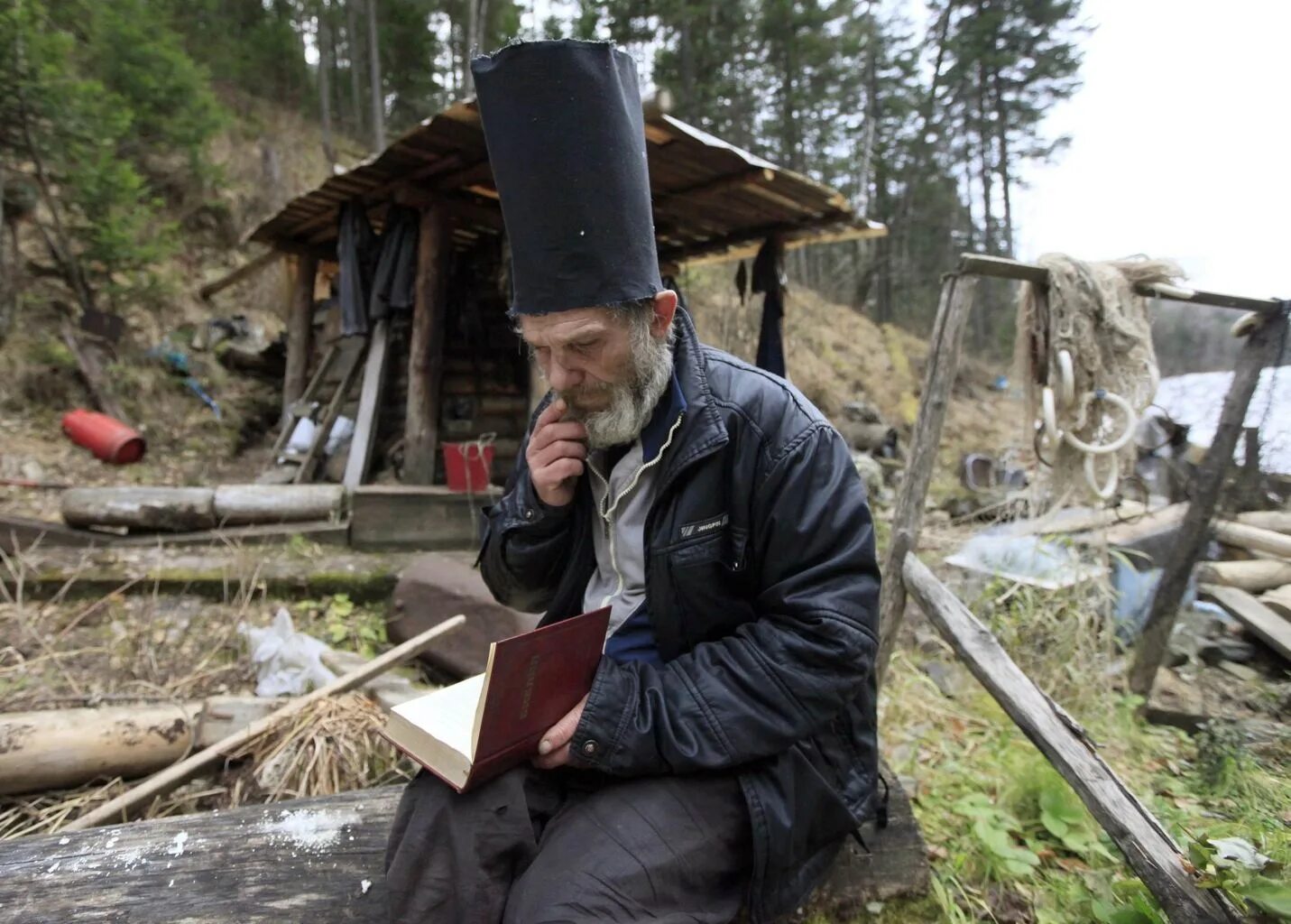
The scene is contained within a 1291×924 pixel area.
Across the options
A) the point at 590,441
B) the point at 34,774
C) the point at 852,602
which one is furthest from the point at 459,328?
the point at 852,602

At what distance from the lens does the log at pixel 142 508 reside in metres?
5.02

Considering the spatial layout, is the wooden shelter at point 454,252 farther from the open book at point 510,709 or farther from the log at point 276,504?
the open book at point 510,709

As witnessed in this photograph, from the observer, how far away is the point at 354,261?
630 centimetres

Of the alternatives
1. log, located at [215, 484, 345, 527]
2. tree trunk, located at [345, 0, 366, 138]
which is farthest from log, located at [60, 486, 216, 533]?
tree trunk, located at [345, 0, 366, 138]

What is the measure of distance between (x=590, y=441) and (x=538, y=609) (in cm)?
70

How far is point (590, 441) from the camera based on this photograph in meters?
1.62

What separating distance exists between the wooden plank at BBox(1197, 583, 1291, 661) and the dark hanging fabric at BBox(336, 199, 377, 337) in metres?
6.85

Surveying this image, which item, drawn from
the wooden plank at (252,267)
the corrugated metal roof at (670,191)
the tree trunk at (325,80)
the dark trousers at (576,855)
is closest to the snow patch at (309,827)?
the dark trousers at (576,855)

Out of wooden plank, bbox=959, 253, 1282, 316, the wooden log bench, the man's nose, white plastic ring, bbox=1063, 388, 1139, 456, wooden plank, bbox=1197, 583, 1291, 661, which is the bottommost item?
wooden plank, bbox=1197, 583, 1291, 661

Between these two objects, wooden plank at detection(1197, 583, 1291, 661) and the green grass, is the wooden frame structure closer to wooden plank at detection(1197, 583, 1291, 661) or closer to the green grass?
the green grass

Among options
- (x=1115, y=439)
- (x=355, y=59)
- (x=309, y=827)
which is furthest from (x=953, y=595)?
(x=355, y=59)

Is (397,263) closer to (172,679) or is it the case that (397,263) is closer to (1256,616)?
(172,679)

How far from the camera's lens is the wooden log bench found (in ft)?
5.19

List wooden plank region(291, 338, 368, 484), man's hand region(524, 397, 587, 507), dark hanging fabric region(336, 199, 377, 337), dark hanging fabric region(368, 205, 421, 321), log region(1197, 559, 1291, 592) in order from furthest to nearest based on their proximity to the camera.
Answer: wooden plank region(291, 338, 368, 484), dark hanging fabric region(336, 199, 377, 337), dark hanging fabric region(368, 205, 421, 321), log region(1197, 559, 1291, 592), man's hand region(524, 397, 587, 507)
